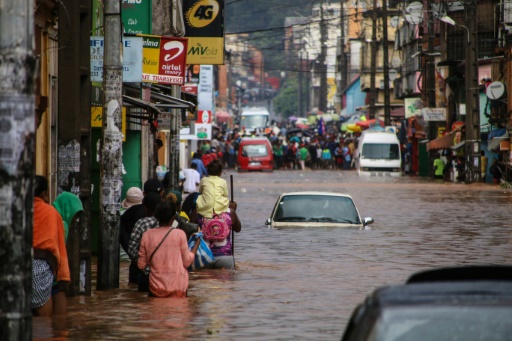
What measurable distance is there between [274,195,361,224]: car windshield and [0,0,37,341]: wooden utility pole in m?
16.0

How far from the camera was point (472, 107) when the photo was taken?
52469 mm

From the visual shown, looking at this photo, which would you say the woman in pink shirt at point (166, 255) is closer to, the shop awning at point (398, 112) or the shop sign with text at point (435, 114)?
the shop sign with text at point (435, 114)

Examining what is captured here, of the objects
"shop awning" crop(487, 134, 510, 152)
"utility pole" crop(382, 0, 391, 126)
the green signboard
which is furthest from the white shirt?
"utility pole" crop(382, 0, 391, 126)

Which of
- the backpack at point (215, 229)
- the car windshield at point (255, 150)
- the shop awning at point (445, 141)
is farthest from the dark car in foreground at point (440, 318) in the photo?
the car windshield at point (255, 150)

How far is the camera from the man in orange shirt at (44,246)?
37.3 ft

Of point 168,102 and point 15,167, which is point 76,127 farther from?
point 168,102

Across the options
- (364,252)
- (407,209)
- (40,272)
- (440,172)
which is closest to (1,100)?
(40,272)

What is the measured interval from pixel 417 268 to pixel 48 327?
7811 mm

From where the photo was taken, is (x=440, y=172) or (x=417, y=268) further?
(x=440, y=172)

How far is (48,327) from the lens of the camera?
38.4 feet

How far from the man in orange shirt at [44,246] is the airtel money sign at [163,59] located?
1083cm

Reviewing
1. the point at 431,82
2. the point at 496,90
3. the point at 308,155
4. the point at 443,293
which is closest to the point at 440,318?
the point at 443,293

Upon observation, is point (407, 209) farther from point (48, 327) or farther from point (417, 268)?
point (48, 327)

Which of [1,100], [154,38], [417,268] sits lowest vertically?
[417,268]
